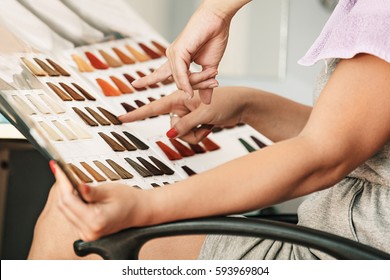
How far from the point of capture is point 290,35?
196cm

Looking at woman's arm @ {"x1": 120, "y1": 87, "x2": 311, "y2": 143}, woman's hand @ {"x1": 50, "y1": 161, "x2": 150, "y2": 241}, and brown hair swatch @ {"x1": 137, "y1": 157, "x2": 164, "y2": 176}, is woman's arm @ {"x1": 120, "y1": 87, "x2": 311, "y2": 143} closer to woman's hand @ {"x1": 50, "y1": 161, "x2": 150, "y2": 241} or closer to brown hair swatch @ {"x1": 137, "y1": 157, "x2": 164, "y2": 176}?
brown hair swatch @ {"x1": 137, "y1": 157, "x2": 164, "y2": 176}

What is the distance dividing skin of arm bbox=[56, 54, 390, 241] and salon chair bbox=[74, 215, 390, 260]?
0.01 meters

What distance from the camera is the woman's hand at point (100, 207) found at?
0.62 metres

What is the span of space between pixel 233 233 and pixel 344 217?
0.19m

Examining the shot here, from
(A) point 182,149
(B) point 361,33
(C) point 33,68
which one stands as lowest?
(A) point 182,149

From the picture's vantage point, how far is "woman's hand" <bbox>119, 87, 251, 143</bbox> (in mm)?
978

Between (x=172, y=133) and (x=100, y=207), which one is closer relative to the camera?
(x=100, y=207)

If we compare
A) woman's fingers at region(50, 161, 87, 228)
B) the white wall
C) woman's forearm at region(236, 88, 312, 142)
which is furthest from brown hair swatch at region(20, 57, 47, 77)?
the white wall

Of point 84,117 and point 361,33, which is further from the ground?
point 361,33

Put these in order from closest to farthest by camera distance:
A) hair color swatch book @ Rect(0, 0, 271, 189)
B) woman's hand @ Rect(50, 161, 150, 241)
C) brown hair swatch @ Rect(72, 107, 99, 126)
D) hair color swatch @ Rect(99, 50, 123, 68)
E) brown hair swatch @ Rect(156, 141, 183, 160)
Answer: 1. woman's hand @ Rect(50, 161, 150, 241)
2. hair color swatch book @ Rect(0, 0, 271, 189)
3. brown hair swatch @ Rect(72, 107, 99, 126)
4. brown hair swatch @ Rect(156, 141, 183, 160)
5. hair color swatch @ Rect(99, 50, 123, 68)

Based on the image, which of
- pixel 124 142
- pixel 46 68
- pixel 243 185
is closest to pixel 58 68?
pixel 46 68

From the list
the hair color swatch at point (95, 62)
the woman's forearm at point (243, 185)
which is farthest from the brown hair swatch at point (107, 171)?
the hair color swatch at point (95, 62)

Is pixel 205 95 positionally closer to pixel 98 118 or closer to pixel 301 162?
pixel 98 118

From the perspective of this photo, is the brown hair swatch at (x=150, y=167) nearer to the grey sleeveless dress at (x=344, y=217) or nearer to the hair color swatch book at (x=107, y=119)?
the hair color swatch book at (x=107, y=119)
